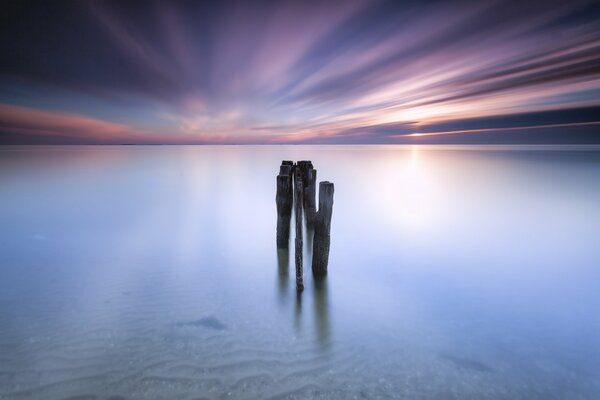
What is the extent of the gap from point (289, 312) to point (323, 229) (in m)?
1.58

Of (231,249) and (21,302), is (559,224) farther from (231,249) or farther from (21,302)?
(21,302)

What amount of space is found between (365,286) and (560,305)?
11.3 ft

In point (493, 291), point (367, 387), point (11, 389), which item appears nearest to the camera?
point (11, 389)

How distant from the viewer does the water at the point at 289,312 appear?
328 centimetres

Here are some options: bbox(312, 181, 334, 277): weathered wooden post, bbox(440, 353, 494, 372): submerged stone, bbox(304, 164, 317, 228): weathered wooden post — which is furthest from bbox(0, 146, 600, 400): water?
bbox(304, 164, 317, 228): weathered wooden post

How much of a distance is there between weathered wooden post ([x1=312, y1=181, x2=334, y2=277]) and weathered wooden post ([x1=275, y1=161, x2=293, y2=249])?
125 cm

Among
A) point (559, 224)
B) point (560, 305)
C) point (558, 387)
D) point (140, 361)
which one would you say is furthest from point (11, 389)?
point (559, 224)

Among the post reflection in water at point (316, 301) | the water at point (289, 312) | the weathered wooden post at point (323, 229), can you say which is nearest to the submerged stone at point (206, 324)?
the water at point (289, 312)

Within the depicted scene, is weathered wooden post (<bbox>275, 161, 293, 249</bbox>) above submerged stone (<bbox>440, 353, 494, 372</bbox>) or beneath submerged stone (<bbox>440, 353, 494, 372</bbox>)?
above

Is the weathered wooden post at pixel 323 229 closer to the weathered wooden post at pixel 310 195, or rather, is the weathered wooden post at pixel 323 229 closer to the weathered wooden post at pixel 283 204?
the weathered wooden post at pixel 283 204

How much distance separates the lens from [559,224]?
10.5 m

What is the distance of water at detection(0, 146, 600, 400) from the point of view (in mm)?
3279

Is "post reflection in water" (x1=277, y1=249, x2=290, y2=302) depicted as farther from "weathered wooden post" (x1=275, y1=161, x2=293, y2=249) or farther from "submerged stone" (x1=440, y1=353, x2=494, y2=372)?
"submerged stone" (x1=440, y1=353, x2=494, y2=372)

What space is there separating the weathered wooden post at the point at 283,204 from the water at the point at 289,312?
417mm
